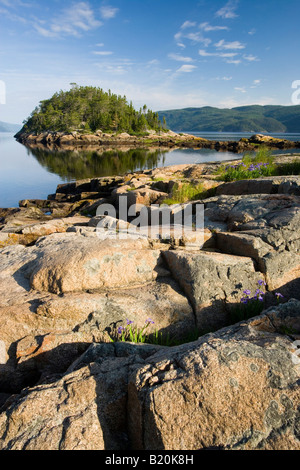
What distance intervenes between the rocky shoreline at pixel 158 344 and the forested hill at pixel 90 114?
116442mm

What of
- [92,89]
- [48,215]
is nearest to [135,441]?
[48,215]

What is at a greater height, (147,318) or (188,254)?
(188,254)

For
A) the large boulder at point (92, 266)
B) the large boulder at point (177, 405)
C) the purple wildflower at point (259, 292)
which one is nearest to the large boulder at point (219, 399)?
the large boulder at point (177, 405)

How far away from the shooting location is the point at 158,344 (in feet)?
12.6

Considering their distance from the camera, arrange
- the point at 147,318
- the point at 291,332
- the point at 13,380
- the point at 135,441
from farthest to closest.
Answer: the point at 147,318 < the point at 13,380 < the point at 291,332 < the point at 135,441

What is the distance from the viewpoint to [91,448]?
6.90ft

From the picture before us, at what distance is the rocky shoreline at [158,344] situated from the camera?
2049mm

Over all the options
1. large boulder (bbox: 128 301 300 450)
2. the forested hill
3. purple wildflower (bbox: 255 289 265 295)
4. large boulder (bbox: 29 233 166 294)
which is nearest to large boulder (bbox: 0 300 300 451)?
large boulder (bbox: 128 301 300 450)

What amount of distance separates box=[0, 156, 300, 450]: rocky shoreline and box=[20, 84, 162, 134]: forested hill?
11644 centimetres

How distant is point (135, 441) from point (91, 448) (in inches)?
14.3

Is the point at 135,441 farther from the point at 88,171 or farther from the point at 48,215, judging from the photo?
the point at 88,171

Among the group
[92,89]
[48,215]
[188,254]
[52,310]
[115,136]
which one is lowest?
[48,215]

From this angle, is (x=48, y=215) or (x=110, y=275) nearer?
(x=110, y=275)

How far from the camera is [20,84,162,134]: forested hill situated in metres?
116
